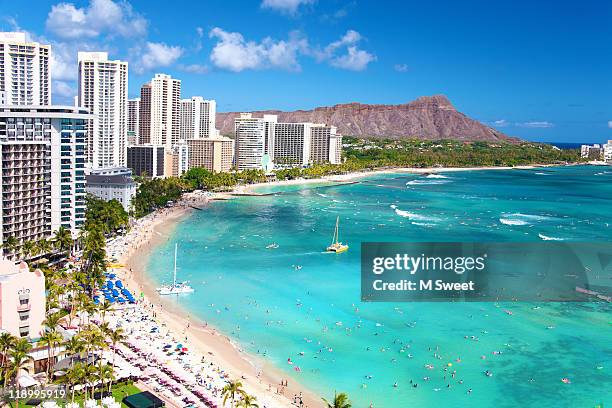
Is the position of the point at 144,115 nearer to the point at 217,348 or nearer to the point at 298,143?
the point at 298,143

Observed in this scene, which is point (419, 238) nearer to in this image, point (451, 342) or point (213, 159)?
point (451, 342)

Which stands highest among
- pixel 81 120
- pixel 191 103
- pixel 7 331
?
pixel 191 103

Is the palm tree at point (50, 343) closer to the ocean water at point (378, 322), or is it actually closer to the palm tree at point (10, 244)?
the ocean water at point (378, 322)

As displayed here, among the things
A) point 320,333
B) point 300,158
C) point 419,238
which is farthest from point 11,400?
point 300,158

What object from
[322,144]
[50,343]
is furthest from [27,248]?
[322,144]

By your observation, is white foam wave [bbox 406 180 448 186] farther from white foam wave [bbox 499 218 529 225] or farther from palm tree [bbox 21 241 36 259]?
palm tree [bbox 21 241 36 259]

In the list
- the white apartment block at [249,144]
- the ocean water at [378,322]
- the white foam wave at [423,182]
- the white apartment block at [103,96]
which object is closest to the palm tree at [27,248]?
the ocean water at [378,322]

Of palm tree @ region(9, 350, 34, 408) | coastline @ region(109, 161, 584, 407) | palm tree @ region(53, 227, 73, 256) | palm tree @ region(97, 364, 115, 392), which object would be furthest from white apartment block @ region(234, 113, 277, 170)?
palm tree @ region(9, 350, 34, 408)
